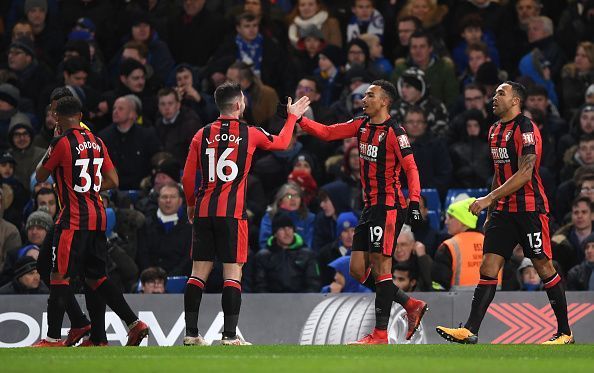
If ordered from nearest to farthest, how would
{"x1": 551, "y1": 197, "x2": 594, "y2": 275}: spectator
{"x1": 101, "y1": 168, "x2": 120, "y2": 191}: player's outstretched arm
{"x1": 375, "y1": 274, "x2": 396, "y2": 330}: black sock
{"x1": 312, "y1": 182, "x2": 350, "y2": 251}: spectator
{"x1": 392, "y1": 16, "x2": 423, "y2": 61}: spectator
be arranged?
{"x1": 101, "y1": 168, "x2": 120, "y2": 191}: player's outstretched arm
{"x1": 375, "y1": 274, "x2": 396, "y2": 330}: black sock
{"x1": 551, "y1": 197, "x2": 594, "y2": 275}: spectator
{"x1": 312, "y1": 182, "x2": 350, "y2": 251}: spectator
{"x1": 392, "y1": 16, "x2": 423, "y2": 61}: spectator

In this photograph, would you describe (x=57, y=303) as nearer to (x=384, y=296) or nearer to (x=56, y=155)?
(x=56, y=155)

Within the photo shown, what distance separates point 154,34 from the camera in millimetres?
20938

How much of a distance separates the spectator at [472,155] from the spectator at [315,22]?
133 inches

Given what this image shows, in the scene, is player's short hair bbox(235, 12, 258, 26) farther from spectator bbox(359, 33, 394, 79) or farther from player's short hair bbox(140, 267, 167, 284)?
player's short hair bbox(140, 267, 167, 284)

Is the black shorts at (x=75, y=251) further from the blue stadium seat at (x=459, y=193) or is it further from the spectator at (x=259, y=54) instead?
the spectator at (x=259, y=54)

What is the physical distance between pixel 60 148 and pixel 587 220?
21.8 ft

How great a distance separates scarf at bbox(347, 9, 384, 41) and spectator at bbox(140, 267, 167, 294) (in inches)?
258

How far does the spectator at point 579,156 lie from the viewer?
17.3 m

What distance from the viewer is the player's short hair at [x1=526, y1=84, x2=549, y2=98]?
1853 cm

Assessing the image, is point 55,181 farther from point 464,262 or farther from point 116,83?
point 116,83

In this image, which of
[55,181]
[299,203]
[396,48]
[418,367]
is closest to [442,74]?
[396,48]

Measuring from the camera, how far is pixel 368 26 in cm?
2105

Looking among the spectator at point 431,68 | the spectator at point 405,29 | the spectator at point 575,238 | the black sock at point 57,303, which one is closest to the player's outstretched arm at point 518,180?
the spectator at point 575,238

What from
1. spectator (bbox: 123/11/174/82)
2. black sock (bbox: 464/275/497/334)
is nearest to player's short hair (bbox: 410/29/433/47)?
spectator (bbox: 123/11/174/82)
